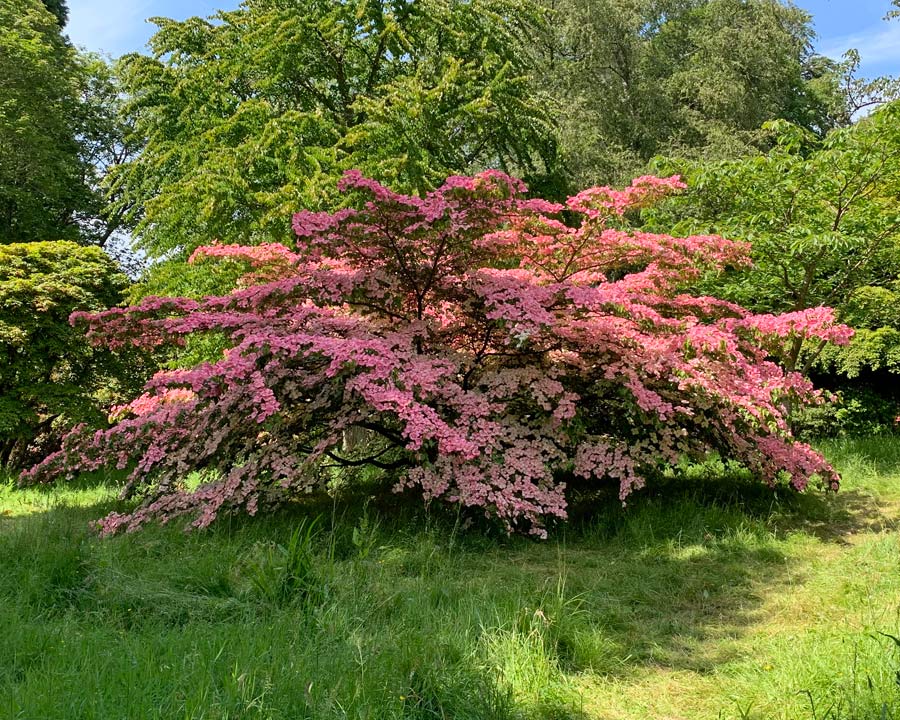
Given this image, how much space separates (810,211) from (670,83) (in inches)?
490

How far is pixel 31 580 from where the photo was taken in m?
3.29

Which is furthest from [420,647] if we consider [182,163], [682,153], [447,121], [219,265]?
[682,153]

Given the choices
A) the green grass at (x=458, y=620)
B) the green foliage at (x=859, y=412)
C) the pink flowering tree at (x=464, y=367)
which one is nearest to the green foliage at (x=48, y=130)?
the pink flowering tree at (x=464, y=367)

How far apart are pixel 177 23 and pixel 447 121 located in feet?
14.4

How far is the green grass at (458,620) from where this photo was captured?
7.30 ft

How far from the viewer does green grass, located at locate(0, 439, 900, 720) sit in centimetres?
222

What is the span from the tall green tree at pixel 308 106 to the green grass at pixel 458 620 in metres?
4.35

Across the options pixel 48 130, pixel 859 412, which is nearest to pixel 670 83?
pixel 859 412

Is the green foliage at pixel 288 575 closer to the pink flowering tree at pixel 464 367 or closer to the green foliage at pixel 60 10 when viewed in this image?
the pink flowering tree at pixel 464 367

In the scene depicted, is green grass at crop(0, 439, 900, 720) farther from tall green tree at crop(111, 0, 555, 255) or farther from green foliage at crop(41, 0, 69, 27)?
green foliage at crop(41, 0, 69, 27)

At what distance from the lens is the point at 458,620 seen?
9.68ft

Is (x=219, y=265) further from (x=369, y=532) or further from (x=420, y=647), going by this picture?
(x=420, y=647)

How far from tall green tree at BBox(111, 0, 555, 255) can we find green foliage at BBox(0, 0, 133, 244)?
3298 millimetres

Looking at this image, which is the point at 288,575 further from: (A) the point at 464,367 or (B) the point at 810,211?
(B) the point at 810,211
